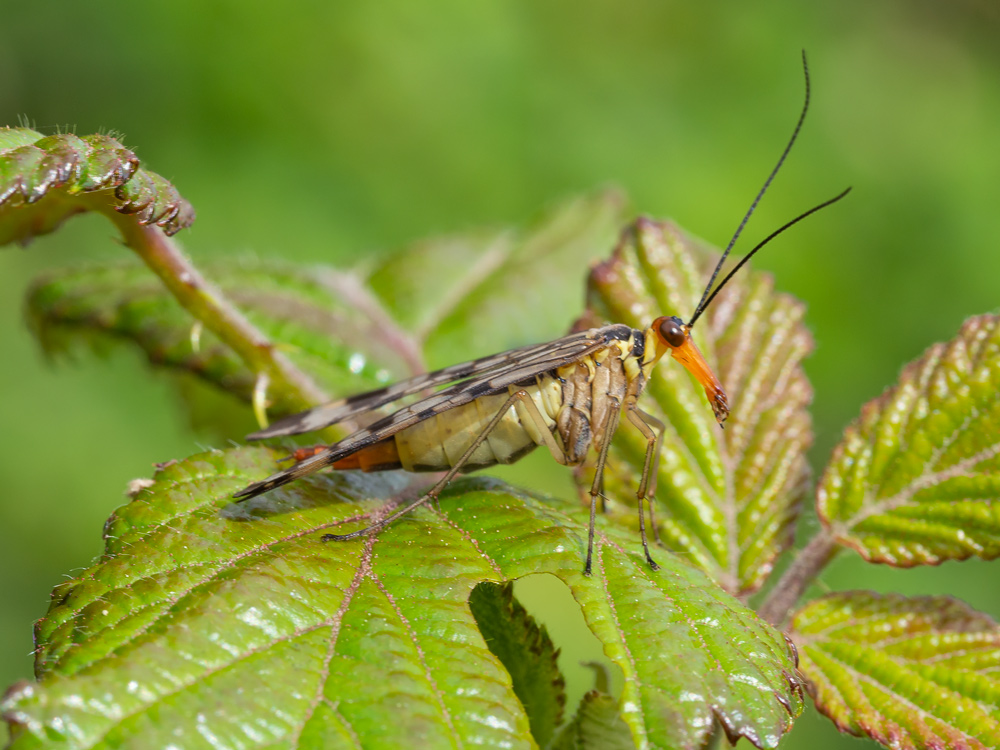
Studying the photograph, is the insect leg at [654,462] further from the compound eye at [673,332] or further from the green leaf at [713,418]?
the compound eye at [673,332]

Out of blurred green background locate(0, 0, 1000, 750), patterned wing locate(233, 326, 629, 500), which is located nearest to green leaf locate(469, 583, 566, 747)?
patterned wing locate(233, 326, 629, 500)

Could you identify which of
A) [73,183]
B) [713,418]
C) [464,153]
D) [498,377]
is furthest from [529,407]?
[464,153]

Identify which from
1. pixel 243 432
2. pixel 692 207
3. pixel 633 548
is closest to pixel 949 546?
pixel 633 548

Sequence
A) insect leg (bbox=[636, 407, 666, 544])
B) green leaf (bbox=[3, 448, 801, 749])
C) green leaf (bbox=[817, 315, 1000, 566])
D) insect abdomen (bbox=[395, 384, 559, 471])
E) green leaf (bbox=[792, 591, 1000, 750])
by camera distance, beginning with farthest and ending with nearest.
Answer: insect abdomen (bbox=[395, 384, 559, 471]) < insect leg (bbox=[636, 407, 666, 544]) < green leaf (bbox=[817, 315, 1000, 566]) < green leaf (bbox=[792, 591, 1000, 750]) < green leaf (bbox=[3, 448, 801, 749])

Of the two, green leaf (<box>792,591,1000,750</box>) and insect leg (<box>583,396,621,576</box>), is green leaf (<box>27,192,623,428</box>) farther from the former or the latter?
green leaf (<box>792,591,1000,750</box>)

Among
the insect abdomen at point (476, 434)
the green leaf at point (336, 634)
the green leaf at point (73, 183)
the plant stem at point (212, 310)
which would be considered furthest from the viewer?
the insect abdomen at point (476, 434)

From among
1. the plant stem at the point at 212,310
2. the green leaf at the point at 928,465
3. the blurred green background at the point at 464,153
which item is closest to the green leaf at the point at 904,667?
the green leaf at the point at 928,465
